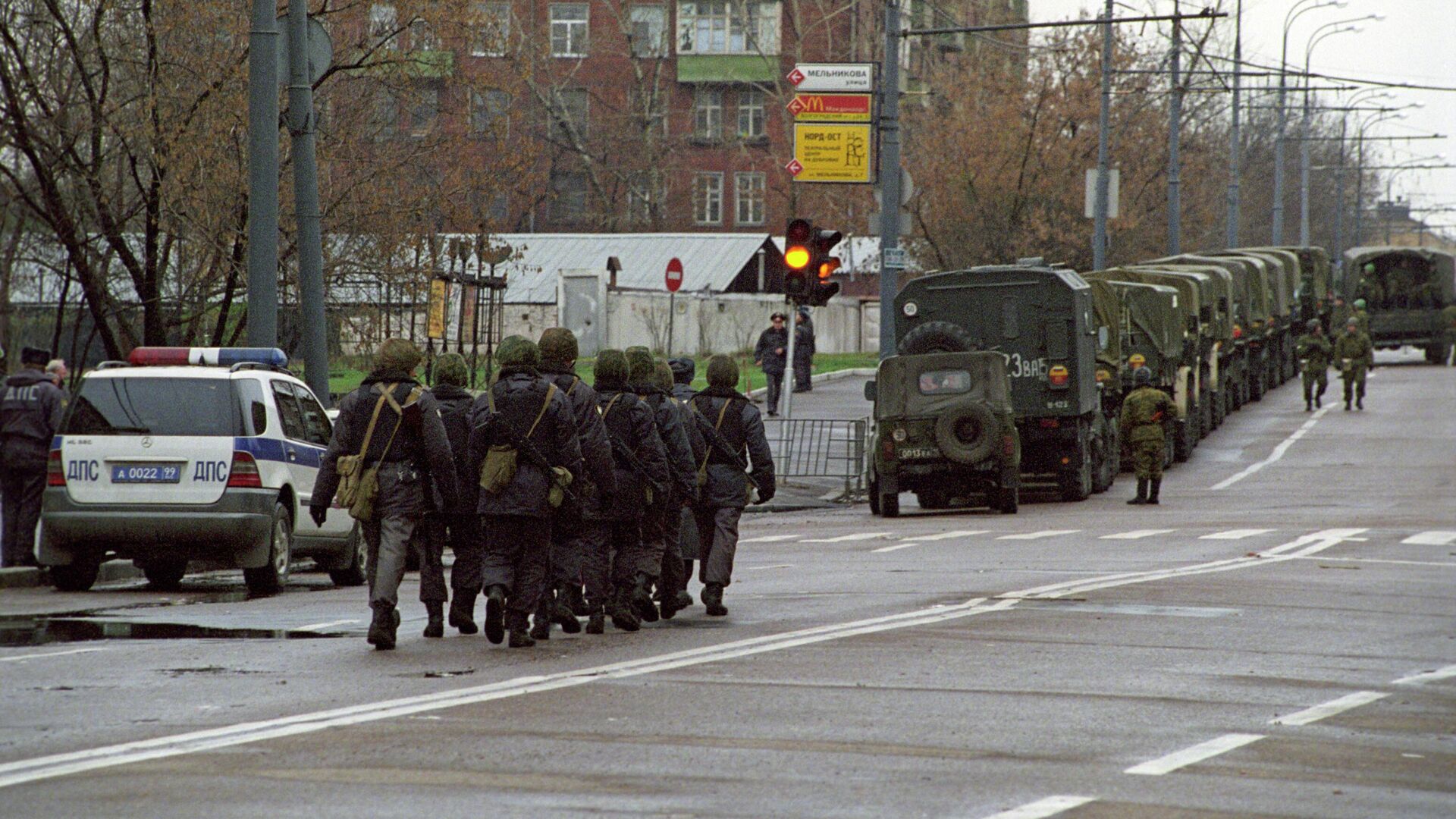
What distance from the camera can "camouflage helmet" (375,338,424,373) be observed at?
11.4m

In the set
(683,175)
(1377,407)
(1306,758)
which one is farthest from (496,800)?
(683,175)

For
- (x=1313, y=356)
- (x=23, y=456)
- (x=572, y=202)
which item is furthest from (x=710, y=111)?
(x=23, y=456)

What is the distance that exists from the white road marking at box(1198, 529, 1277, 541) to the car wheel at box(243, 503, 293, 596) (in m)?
8.78

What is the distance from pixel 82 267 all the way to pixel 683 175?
6123 cm

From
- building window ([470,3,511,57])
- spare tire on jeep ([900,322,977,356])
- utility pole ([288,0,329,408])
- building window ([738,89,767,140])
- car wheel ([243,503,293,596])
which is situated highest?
building window ([738,89,767,140])

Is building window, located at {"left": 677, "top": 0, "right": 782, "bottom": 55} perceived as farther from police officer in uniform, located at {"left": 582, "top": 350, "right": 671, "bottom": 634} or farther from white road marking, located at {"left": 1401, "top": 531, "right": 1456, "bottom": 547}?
police officer in uniform, located at {"left": 582, "top": 350, "right": 671, "bottom": 634}

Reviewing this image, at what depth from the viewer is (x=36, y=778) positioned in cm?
717

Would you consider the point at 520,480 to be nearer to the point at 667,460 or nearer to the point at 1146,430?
the point at 667,460

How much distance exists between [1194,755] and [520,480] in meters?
4.46

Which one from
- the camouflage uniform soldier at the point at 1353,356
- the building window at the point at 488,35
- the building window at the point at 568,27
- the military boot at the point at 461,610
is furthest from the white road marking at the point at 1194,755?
the building window at the point at 568,27

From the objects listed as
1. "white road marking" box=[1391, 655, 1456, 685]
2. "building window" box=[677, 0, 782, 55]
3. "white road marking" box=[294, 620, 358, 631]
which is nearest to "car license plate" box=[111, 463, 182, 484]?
"white road marking" box=[294, 620, 358, 631]

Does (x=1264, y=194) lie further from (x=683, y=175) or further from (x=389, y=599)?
(x=389, y=599)

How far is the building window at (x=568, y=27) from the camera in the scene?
261 feet

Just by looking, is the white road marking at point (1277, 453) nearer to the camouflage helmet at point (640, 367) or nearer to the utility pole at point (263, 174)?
the utility pole at point (263, 174)
